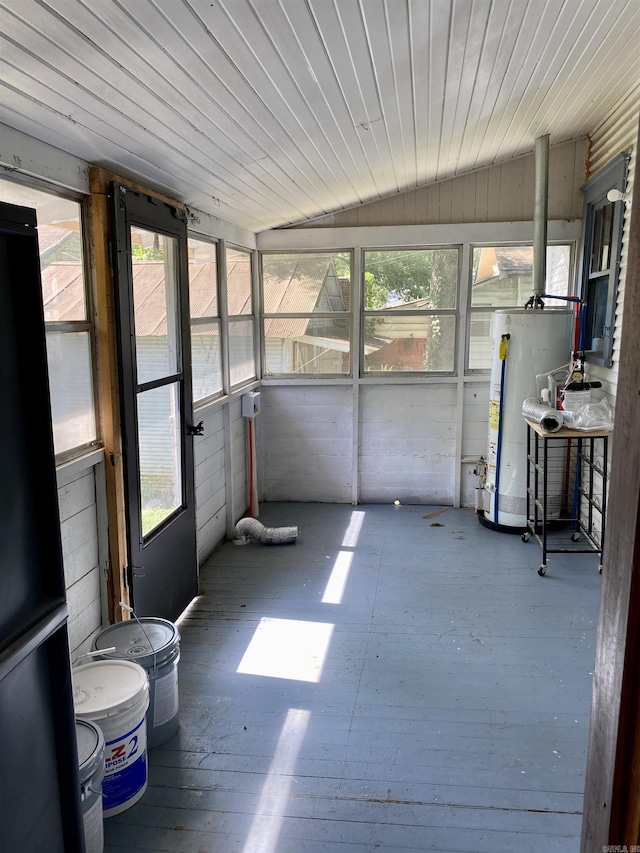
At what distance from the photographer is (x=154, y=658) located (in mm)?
2373

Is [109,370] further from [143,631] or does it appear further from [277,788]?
[277,788]

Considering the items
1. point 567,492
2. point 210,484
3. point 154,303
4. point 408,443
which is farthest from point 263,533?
point 567,492

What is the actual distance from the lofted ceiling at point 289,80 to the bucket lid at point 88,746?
1.90 m

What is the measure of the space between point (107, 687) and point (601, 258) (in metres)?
4.34

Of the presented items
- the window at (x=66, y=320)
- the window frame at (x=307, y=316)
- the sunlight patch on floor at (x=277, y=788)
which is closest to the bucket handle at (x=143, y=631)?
the sunlight patch on floor at (x=277, y=788)

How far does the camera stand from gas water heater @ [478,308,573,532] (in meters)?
4.45

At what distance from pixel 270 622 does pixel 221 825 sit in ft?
4.55

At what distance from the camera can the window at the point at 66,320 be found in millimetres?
2299

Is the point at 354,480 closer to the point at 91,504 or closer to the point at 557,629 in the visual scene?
the point at 557,629

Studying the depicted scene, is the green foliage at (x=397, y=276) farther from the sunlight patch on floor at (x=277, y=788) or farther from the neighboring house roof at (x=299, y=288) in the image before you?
the sunlight patch on floor at (x=277, y=788)

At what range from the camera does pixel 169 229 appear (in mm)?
3174

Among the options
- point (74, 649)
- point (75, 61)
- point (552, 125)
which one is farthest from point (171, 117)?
point (552, 125)

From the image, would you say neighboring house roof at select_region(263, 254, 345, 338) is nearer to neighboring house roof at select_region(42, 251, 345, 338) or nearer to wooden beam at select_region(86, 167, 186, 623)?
neighboring house roof at select_region(42, 251, 345, 338)

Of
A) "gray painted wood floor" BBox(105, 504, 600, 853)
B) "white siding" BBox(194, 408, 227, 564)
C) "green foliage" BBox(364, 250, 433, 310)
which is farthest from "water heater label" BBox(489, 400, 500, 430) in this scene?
"white siding" BBox(194, 408, 227, 564)
